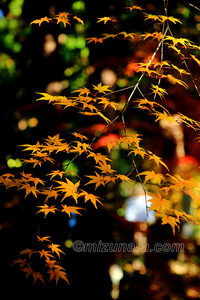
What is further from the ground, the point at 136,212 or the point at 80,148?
the point at 80,148

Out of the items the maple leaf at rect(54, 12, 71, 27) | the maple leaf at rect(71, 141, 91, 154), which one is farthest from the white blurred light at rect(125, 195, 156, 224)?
the maple leaf at rect(54, 12, 71, 27)

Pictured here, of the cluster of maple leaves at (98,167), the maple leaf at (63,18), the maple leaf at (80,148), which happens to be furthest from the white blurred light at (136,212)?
the maple leaf at (63,18)

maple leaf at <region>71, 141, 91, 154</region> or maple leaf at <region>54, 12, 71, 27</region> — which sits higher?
maple leaf at <region>54, 12, 71, 27</region>

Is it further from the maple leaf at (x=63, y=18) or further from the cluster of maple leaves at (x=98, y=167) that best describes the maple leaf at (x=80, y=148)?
the maple leaf at (x=63, y=18)

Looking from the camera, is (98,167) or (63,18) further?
(63,18)

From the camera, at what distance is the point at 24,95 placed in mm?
2975

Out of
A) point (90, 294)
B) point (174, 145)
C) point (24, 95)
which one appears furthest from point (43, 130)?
point (90, 294)

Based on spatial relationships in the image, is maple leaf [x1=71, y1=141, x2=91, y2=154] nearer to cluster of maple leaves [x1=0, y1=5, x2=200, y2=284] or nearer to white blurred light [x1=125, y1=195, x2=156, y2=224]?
cluster of maple leaves [x1=0, y1=5, x2=200, y2=284]

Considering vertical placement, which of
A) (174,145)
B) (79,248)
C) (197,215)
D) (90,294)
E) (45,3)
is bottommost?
(197,215)

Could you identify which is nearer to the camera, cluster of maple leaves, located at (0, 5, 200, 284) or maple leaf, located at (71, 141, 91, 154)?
cluster of maple leaves, located at (0, 5, 200, 284)

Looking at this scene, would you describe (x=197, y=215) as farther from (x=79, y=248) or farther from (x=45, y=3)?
(x=45, y=3)

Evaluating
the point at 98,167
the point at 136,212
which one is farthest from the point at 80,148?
the point at 136,212

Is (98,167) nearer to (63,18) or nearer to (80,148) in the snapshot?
(80,148)

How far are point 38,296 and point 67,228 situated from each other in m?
0.68
